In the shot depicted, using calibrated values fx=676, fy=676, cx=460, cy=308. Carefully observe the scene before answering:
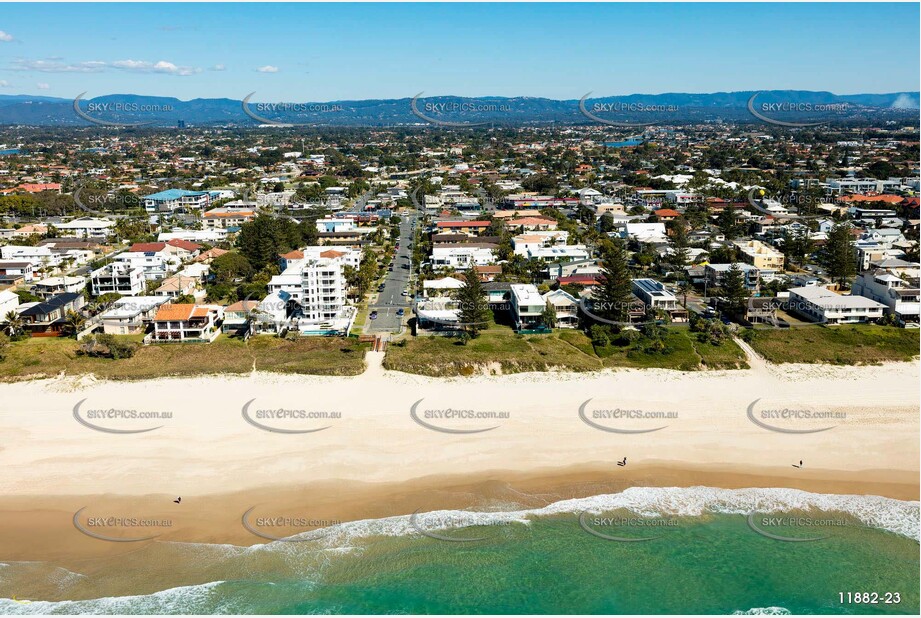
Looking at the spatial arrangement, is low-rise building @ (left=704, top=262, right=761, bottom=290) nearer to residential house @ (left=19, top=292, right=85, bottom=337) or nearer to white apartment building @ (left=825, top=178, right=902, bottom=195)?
residential house @ (left=19, top=292, right=85, bottom=337)

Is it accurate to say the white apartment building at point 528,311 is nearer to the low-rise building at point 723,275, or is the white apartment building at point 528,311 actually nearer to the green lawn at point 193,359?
the green lawn at point 193,359

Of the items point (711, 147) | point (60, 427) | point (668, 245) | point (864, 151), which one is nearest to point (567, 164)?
point (711, 147)

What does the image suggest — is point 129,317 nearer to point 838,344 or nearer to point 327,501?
point 327,501

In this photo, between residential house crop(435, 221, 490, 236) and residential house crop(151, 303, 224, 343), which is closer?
residential house crop(151, 303, 224, 343)

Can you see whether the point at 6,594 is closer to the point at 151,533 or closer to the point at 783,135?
the point at 151,533

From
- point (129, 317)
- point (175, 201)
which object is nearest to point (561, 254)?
point (129, 317)

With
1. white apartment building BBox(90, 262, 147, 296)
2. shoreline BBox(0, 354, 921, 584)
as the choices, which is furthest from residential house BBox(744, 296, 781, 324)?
white apartment building BBox(90, 262, 147, 296)
